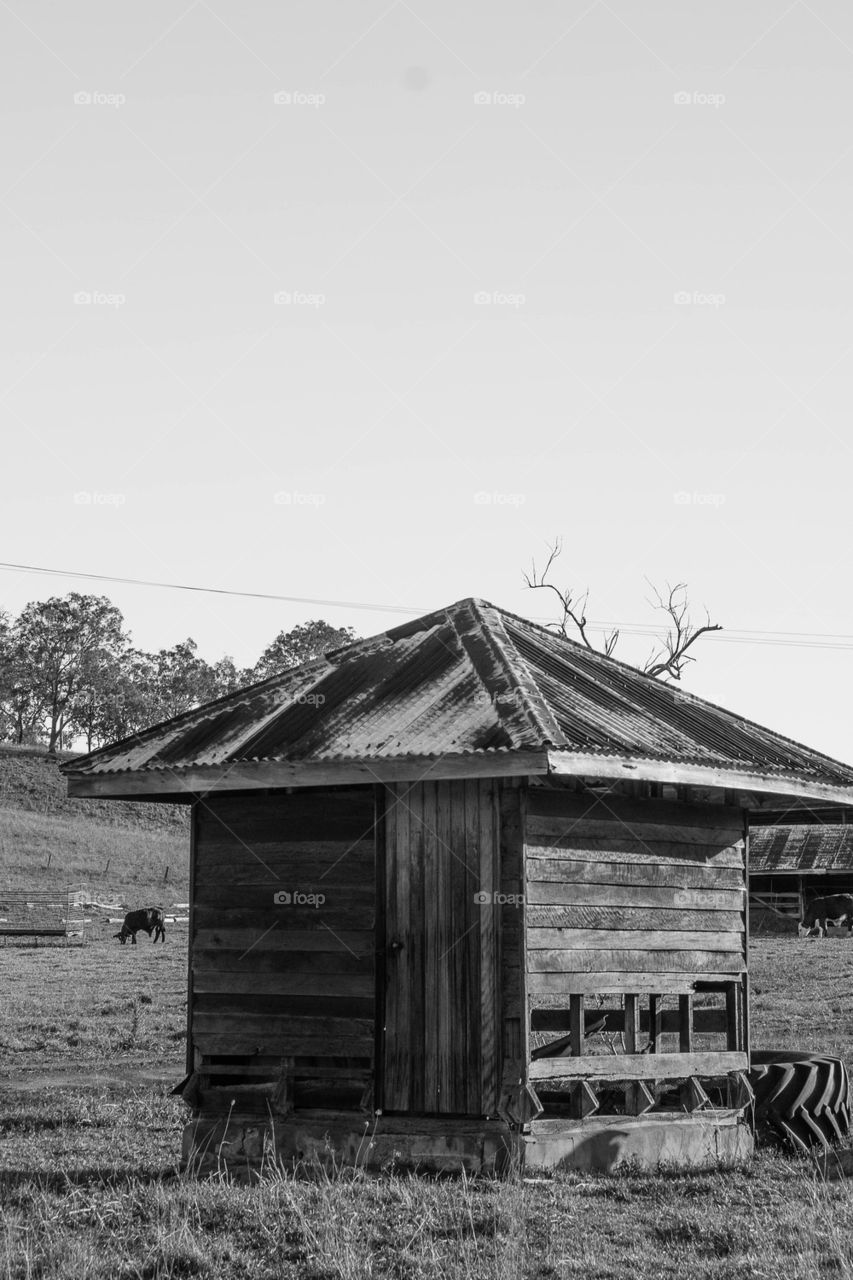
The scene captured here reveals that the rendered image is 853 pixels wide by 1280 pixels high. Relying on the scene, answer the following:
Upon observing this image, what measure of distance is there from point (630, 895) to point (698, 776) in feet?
3.93

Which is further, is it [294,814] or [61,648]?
[61,648]

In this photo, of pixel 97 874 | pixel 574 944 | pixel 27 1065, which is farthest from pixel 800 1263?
pixel 97 874

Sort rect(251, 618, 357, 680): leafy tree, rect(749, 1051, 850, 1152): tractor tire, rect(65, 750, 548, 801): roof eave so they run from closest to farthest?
rect(65, 750, 548, 801): roof eave → rect(749, 1051, 850, 1152): tractor tire → rect(251, 618, 357, 680): leafy tree

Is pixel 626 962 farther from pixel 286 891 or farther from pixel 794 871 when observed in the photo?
pixel 794 871

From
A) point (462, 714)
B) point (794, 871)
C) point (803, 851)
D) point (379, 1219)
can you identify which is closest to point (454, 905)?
point (462, 714)

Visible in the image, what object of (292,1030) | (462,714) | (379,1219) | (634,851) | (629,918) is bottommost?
(379,1219)

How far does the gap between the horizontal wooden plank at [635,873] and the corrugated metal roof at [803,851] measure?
34.8 meters

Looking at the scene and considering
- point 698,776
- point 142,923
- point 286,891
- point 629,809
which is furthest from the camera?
point 142,923

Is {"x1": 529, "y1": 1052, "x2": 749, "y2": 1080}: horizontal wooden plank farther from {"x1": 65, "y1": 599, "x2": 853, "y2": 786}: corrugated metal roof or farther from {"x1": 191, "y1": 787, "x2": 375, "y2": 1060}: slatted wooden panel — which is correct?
{"x1": 65, "y1": 599, "x2": 853, "y2": 786}: corrugated metal roof

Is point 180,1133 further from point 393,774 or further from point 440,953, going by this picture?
point 393,774

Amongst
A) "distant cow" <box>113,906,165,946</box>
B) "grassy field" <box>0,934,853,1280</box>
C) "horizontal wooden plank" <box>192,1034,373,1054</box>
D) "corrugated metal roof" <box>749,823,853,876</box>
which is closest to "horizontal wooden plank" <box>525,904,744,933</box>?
"horizontal wooden plank" <box>192,1034,373,1054</box>

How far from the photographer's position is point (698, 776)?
11.2 meters

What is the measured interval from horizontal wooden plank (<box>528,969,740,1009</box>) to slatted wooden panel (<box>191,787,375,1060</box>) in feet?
4.96

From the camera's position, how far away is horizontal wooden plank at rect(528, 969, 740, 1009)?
11125 millimetres
